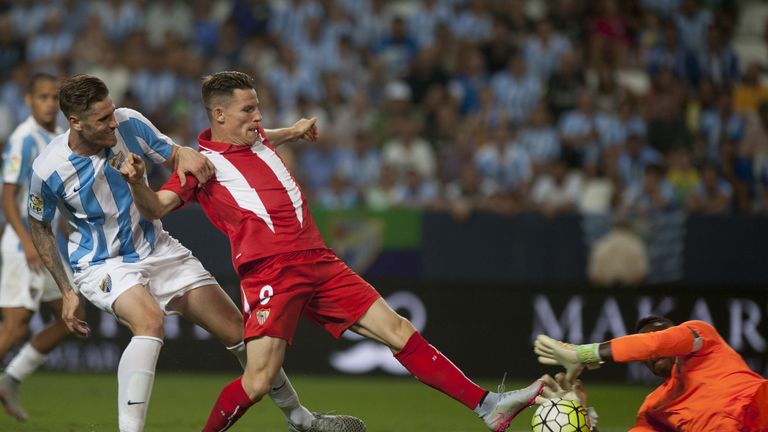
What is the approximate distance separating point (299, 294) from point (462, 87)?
9938 millimetres

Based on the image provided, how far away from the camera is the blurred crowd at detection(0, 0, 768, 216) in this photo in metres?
14.0

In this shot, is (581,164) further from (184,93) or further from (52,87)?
(52,87)

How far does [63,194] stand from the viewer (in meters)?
6.30

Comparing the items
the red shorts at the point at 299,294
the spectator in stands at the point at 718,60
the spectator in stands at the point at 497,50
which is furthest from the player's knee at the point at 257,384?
the spectator in stands at the point at 718,60

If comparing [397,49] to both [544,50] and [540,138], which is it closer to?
[544,50]

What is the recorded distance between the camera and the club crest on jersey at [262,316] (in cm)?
611


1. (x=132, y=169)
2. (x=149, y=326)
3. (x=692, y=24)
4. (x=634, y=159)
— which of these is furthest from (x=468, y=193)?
(x=132, y=169)

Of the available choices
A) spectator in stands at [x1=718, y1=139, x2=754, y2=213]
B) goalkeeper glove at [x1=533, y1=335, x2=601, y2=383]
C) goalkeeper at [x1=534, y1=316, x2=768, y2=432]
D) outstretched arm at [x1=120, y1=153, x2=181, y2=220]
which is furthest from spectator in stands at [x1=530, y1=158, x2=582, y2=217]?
outstretched arm at [x1=120, y1=153, x2=181, y2=220]

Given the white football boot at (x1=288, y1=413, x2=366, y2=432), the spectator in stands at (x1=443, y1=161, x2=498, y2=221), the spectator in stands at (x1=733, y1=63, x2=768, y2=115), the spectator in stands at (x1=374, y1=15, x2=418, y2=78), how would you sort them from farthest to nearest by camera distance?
the spectator in stands at (x1=374, y1=15, x2=418, y2=78) < the spectator in stands at (x1=733, y1=63, x2=768, y2=115) < the spectator in stands at (x1=443, y1=161, x2=498, y2=221) < the white football boot at (x1=288, y1=413, x2=366, y2=432)

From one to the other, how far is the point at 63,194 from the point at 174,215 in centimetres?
607

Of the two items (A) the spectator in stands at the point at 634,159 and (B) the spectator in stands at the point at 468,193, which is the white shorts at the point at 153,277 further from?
(A) the spectator in stands at the point at 634,159

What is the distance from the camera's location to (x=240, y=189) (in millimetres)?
6289

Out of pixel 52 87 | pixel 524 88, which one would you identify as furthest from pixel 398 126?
pixel 52 87

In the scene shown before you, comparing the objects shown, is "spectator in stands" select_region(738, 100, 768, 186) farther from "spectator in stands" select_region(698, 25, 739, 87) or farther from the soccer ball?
the soccer ball
